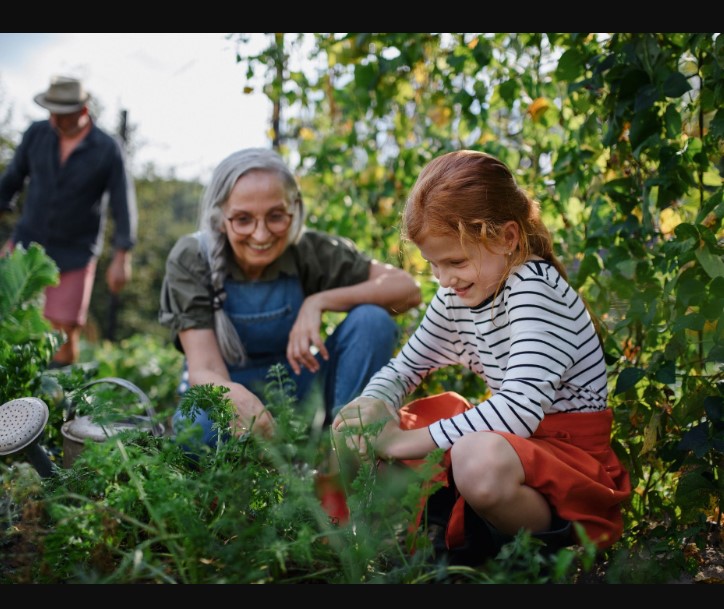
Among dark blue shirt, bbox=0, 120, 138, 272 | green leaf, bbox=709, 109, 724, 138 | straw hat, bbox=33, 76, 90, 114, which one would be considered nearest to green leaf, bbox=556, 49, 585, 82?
green leaf, bbox=709, 109, 724, 138

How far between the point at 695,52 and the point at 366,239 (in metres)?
1.85

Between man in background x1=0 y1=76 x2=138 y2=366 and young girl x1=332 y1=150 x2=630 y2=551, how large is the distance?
3116mm

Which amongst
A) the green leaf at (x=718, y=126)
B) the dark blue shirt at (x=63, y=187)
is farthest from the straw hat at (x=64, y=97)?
the green leaf at (x=718, y=126)

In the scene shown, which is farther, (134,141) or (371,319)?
(134,141)

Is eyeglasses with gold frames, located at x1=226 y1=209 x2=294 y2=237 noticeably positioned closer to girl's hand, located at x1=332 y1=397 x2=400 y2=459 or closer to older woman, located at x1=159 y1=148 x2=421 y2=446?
older woman, located at x1=159 y1=148 x2=421 y2=446

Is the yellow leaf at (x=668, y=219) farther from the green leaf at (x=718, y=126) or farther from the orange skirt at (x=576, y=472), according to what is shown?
the orange skirt at (x=576, y=472)

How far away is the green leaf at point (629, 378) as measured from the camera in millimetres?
1821

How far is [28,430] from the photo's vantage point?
192 centimetres

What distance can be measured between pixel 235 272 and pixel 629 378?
1.38 m

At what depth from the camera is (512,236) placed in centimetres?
181

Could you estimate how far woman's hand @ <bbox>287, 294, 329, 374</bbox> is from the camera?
2.40 metres

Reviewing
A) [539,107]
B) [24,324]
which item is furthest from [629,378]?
[24,324]
